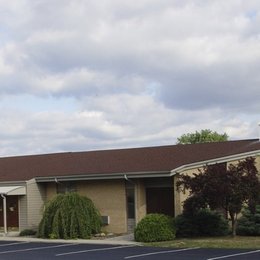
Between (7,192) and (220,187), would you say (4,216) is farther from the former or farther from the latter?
(220,187)

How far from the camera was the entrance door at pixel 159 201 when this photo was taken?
94.2ft

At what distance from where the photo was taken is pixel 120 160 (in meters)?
31.5

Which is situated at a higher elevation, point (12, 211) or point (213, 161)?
point (213, 161)

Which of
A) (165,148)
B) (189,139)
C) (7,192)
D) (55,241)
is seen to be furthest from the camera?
(189,139)

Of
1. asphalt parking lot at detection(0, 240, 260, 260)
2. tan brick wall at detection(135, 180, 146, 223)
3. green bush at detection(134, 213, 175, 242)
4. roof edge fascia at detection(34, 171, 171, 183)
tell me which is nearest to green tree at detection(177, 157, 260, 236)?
green bush at detection(134, 213, 175, 242)

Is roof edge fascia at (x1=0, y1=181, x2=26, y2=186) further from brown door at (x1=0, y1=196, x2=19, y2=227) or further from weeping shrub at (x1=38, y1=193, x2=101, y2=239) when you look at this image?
weeping shrub at (x1=38, y1=193, x2=101, y2=239)

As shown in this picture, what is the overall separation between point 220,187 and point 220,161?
4.33 meters

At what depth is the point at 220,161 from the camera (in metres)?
27.7

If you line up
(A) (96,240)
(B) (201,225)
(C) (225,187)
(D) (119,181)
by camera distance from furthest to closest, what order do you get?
(D) (119,181), (A) (96,240), (B) (201,225), (C) (225,187)

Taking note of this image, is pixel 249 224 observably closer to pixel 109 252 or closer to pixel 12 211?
pixel 109 252

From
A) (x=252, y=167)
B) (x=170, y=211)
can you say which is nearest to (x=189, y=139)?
(x=170, y=211)

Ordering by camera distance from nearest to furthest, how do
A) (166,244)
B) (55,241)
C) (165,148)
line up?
1. (166,244)
2. (55,241)
3. (165,148)

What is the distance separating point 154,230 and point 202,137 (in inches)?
1624

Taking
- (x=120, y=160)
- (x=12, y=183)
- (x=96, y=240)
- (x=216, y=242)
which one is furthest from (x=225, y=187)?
(x=12, y=183)
